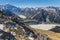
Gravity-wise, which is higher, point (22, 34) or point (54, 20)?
point (22, 34)

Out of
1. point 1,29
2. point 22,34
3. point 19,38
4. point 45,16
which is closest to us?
point 1,29

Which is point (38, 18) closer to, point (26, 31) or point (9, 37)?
point (26, 31)

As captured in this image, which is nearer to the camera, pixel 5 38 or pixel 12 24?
pixel 5 38

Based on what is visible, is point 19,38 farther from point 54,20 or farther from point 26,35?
point 54,20

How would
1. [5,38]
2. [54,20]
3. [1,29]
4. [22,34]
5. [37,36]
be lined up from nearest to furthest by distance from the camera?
[5,38], [1,29], [22,34], [37,36], [54,20]

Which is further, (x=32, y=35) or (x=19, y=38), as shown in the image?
(x=32, y=35)

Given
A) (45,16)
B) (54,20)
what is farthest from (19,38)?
(45,16)

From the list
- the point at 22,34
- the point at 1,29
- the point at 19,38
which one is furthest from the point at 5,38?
the point at 22,34

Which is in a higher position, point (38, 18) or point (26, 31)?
point (26, 31)

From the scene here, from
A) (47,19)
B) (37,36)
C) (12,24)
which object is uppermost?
(12,24)

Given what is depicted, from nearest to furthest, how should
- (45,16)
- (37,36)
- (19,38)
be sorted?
(19,38) < (37,36) < (45,16)
